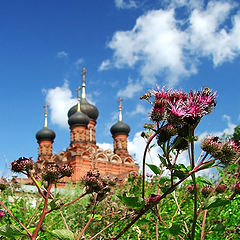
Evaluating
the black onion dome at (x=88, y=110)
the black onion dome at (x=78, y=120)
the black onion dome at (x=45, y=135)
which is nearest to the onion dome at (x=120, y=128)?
the black onion dome at (x=88, y=110)

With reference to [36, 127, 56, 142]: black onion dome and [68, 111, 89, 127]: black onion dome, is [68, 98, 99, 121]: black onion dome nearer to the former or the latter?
[36, 127, 56, 142]: black onion dome

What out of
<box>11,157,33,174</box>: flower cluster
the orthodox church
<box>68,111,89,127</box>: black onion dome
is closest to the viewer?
<box>11,157,33,174</box>: flower cluster

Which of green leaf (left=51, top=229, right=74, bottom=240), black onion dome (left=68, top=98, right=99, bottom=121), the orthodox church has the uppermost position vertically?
black onion dome (left=68, top=98, right=99, bottom=121)

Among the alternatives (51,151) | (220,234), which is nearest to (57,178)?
(220,234)

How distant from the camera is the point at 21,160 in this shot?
1.66 m

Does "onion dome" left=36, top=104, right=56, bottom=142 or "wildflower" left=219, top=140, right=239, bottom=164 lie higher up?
"onion dome" left=36, top=104, right=56, bottom=142

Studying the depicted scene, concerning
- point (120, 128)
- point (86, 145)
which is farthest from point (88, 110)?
point (86, 145)

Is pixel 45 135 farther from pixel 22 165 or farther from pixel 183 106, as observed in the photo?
pixel 183 106

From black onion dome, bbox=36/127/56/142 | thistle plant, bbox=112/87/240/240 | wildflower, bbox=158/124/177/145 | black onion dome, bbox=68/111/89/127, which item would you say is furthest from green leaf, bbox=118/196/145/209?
black onion dome, bbox=36/127/56/142

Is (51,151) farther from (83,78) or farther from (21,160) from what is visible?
(21,160)

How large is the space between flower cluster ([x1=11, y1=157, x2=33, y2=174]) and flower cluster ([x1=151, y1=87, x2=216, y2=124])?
2.18 feet

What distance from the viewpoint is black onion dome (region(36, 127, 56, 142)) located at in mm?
39219

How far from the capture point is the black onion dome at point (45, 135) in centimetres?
3922

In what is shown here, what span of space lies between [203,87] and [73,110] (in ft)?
129
